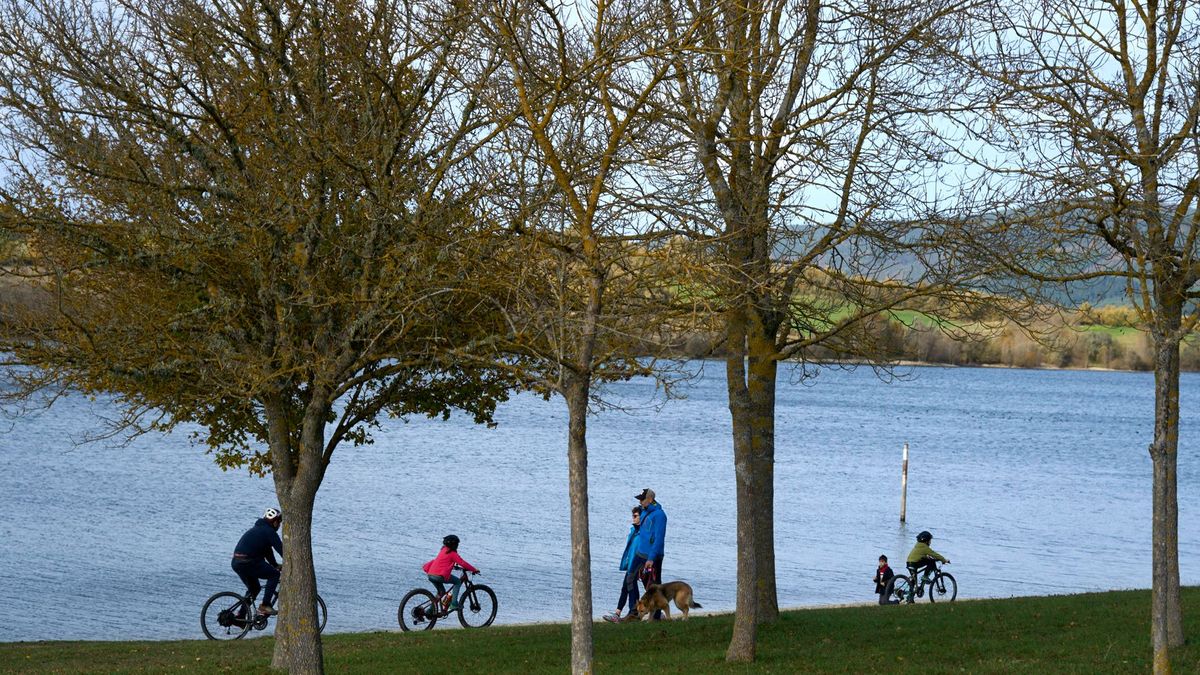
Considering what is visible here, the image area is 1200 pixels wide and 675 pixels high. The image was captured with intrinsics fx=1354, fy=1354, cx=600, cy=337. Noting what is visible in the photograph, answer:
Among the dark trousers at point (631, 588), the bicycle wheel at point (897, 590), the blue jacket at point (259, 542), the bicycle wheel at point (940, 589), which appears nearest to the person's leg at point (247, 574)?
the blue jacket at point (259, 542)

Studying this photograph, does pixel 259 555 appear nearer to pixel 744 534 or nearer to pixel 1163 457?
pixel 744 534

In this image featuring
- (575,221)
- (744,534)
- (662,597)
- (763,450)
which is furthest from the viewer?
(662,597)

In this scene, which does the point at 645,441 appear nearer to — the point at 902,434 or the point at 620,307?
the point at 902,434

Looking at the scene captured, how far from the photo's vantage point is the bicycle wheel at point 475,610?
2020 cm

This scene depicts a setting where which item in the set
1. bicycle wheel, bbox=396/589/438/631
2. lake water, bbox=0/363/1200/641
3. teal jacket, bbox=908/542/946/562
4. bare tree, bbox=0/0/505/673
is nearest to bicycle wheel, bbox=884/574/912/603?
teal jacket, bbox=908/542/946/562

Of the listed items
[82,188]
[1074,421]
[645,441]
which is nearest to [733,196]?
[82,188]

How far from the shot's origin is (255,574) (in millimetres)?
18359

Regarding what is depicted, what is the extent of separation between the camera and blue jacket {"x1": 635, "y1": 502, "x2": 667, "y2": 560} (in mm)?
19109

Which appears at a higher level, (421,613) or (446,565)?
(446,565)

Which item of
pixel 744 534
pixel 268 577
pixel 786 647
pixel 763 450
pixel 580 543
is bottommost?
pixel 268 577

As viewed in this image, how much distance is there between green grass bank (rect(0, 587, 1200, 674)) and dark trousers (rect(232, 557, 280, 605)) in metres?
1.20

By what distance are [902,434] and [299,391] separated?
75094mm

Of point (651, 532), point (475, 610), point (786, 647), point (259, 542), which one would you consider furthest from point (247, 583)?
point (786, 647)

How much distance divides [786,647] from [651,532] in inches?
211
